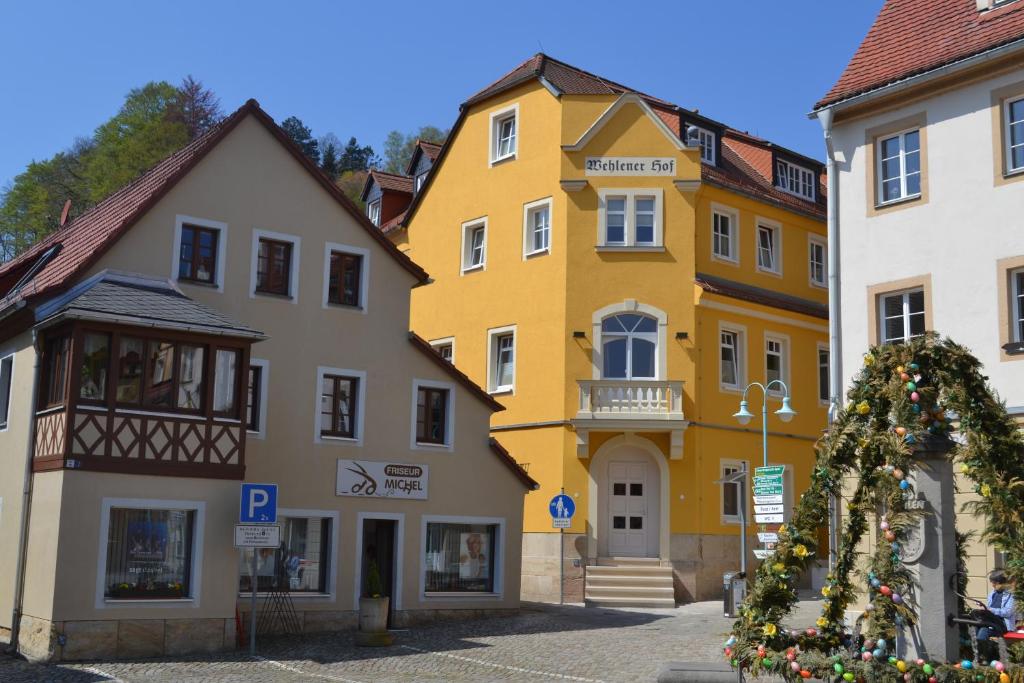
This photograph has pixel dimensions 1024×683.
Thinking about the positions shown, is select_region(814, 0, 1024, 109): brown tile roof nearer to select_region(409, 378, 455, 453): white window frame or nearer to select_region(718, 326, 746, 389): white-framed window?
select_region(409, 378, 455, 453): white window frame

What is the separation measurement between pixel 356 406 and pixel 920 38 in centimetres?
1367

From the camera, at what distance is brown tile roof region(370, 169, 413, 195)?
41.4 meters

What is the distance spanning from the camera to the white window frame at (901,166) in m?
22.0

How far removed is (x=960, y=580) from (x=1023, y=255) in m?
9.24

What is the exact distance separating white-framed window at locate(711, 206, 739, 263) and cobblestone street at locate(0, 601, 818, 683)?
12.1 meters

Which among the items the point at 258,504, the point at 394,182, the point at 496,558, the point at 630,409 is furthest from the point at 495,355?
the point at 258,504

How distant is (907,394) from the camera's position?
524 inches

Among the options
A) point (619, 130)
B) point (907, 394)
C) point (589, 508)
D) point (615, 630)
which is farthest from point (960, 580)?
point (619, 130)

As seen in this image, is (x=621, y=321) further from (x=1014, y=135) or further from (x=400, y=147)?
(x=400, y=147)

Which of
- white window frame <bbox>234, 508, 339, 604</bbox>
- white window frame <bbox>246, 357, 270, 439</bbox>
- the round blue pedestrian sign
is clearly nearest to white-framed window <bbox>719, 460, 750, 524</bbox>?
the round blue pedestrian sign

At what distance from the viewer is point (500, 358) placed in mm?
34188

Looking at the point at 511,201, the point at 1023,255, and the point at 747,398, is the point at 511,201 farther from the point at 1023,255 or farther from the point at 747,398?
the point at 1023,255

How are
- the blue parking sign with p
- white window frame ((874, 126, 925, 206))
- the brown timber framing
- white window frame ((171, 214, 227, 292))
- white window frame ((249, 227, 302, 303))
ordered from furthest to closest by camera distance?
1. white window frame ((249, 227, 302, 303))
2. white window frame ((171, 214, 227, 292))
3. white window frame ((874, 126, 925, 206))
4. the brown timber framing
5. the blue parking sign with p

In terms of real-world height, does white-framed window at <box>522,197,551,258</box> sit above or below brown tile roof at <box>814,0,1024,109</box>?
below
